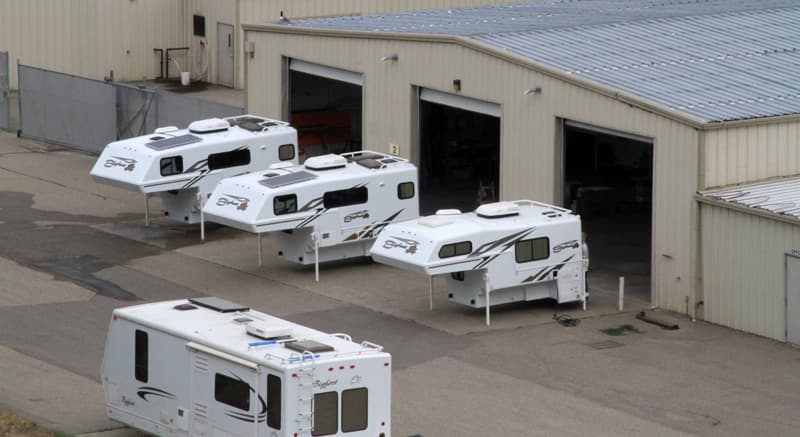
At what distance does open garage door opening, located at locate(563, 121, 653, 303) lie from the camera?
110ft

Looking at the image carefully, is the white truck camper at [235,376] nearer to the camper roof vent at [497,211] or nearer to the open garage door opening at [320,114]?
the camper roof vent at [497,211]

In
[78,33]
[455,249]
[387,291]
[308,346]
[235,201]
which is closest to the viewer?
[308,346]

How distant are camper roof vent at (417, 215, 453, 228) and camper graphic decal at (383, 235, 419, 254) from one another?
54cm

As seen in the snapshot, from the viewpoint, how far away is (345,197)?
33125 mm

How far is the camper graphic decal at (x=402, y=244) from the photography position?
29094 millimetres

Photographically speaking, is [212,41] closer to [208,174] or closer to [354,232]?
[208,174]

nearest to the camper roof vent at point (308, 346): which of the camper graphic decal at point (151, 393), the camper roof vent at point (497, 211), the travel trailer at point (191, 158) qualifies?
the camper graphic decal at point (151, 393)

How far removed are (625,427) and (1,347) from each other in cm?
1132

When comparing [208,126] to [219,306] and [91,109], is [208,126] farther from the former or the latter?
[219,306]

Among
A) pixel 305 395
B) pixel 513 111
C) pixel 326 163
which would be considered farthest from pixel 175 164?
pixel 305 395

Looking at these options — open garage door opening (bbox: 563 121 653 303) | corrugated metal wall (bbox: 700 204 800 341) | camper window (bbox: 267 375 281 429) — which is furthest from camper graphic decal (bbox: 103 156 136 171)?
camper window (bbox: 267 375 281 429)

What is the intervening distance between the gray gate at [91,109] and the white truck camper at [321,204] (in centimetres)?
1080

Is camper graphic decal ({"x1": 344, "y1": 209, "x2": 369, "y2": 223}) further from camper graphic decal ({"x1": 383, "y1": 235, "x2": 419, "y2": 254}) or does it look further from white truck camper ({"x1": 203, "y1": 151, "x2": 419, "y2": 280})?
camper graphic decal ({"x1": 383, "y1": 235, "x2": 419, "y2": 254})

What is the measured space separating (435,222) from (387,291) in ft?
9.56
